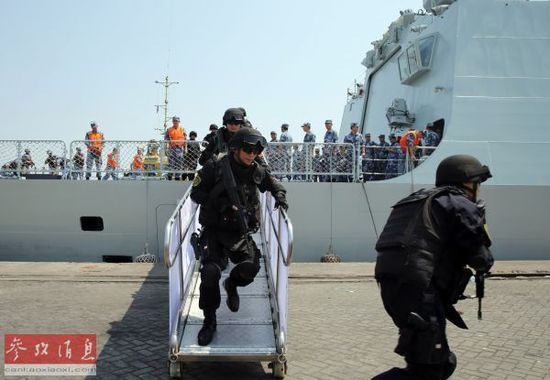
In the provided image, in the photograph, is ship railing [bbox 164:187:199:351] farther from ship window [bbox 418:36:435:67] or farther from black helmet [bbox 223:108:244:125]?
ship window [bbox 418:36:435:67]

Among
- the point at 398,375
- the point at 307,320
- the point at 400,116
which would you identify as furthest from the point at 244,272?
the point at 400,116

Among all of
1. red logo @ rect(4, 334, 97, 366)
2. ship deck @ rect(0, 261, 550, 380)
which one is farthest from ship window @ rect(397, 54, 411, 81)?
red logo @ rect(4, 334, 97, 366)

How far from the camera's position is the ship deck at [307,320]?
4.07 metres

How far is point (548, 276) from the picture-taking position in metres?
8.70

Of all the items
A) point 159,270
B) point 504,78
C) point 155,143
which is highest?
point 504,78

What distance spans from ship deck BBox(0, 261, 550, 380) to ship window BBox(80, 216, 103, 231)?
1188 mm

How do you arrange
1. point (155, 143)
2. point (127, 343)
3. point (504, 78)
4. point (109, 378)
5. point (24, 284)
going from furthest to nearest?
point (504, 78)
point (155, 143)
point (24, 284)
point (127, 343)
point (109, 378)

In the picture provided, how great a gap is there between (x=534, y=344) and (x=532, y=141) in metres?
6.79

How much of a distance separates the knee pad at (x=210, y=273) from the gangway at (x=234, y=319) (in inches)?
10.0

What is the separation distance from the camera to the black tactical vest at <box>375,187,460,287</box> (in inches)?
88.7

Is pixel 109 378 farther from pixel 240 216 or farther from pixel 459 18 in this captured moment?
pixel 459 18

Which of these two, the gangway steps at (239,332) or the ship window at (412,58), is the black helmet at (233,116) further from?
the ship window at (412,58)

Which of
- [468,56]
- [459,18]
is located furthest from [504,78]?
[459,18]

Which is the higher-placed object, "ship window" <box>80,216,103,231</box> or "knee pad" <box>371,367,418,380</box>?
"knee pad" <box>371,367,418,380</box>
